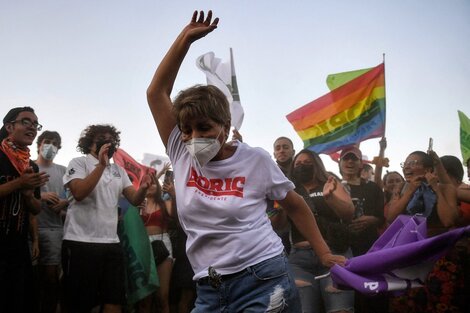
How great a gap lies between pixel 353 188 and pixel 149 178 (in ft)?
7.78

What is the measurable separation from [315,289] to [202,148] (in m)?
2.56

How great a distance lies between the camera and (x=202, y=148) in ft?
7.50

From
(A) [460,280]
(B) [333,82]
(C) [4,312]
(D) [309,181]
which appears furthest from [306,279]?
(B) [333,82]

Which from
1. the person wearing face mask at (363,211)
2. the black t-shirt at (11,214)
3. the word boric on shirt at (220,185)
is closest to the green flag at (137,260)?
the black t-shirt at (11,214)

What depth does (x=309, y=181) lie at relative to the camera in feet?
16.8

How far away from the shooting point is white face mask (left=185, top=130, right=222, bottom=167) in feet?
7.50

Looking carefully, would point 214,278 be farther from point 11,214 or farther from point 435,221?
point 435,221

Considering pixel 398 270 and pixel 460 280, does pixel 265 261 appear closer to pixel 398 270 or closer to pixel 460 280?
pixel 398 270

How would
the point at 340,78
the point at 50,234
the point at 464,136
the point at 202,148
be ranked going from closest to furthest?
the point at 202,148, the point at 50,234, the point at 464,136, the point at 340,78

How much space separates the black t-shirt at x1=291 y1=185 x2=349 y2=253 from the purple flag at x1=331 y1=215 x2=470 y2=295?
1.96 m

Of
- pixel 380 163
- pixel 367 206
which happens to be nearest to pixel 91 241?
pixel 367 206

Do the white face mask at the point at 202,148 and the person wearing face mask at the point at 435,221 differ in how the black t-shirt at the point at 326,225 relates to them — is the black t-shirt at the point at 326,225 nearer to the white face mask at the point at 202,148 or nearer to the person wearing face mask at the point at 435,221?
the person wearing face mask at the point at 435,221

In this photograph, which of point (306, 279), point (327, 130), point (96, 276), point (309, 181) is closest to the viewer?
point (306, 279)

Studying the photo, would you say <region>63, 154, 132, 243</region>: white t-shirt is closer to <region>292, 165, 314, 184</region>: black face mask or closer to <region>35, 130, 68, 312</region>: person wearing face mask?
<region>35, 130, 68, 312</region>: person wearing face mask
